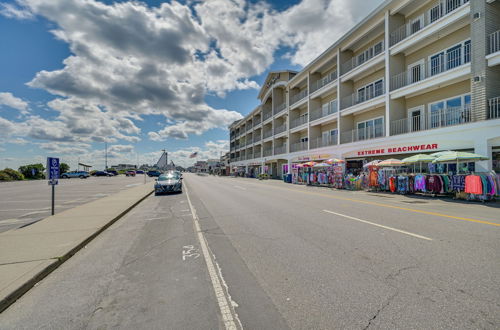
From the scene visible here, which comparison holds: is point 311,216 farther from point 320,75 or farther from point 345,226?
point 320,75

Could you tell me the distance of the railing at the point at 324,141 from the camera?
26566 mm

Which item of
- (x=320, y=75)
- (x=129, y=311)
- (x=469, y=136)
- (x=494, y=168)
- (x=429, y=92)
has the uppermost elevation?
(x=320, y=75)

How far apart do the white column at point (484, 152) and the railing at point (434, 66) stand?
18.8 ft

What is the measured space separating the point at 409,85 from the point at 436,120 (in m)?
3.33

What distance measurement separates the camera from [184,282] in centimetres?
351

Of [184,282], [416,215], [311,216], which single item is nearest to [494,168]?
[416,215]

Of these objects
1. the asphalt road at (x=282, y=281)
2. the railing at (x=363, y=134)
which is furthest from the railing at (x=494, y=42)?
the asphalt road at (x=282, y=281)

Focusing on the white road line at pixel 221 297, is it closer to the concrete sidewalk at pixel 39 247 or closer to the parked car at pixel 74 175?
the concrete sidewalk at pixel 39 247

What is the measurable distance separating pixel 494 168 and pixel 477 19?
9.09 m

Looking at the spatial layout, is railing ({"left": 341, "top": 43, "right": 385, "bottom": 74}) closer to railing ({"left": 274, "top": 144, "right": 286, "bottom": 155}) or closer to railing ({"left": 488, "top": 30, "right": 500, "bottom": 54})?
railing ({"left": 488, "top": 30, "right": 500, "bottom": 54})

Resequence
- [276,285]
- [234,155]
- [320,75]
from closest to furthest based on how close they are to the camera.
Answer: [276,285], [320,75], [234,155]

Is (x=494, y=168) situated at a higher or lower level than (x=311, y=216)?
higher

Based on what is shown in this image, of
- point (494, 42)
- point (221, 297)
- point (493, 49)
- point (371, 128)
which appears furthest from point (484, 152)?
point (221, 297)

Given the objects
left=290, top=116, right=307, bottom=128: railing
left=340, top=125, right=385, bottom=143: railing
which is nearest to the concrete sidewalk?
left=340, top=125, right=385, bottom=143: railing
